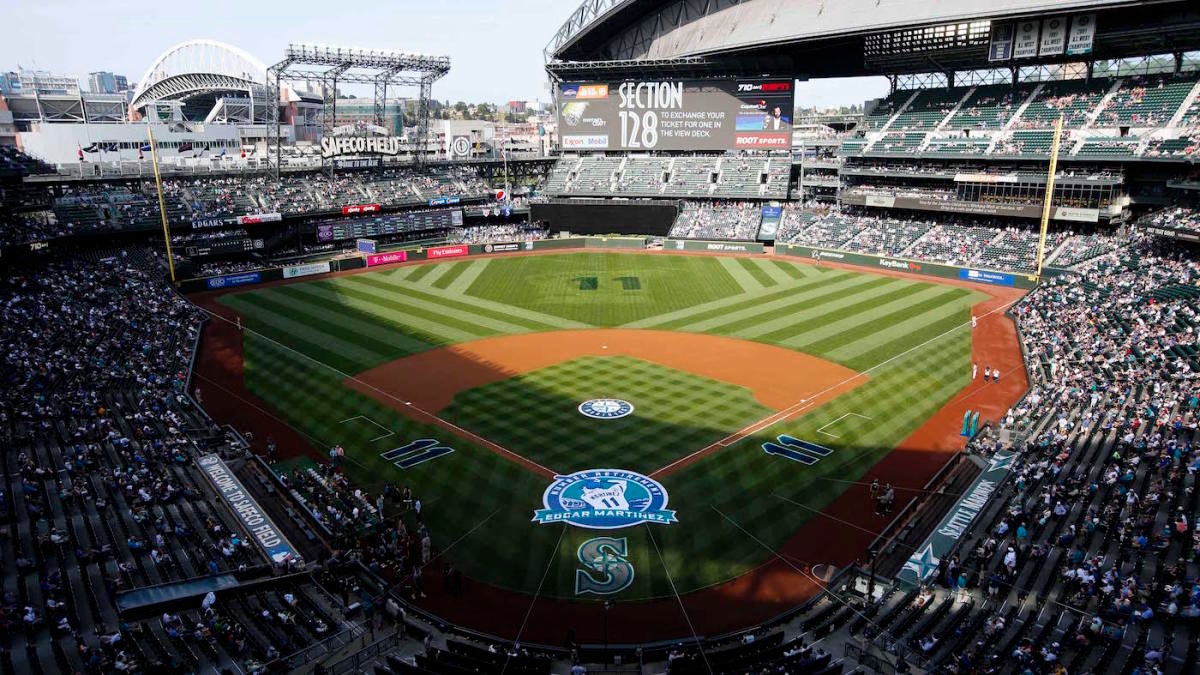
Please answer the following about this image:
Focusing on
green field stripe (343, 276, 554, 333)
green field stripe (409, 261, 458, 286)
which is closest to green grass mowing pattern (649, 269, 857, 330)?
green field stripe (343, 276, 554, 333)

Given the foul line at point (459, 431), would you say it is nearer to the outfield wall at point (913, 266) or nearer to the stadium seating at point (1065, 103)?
the outfield wall at point (913, 266)

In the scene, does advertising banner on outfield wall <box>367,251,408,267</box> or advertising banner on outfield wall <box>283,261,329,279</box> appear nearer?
advertising banner on outfield wall <box>283,261,329,279</box>

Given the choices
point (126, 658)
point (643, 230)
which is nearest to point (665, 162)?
point (643, 230)

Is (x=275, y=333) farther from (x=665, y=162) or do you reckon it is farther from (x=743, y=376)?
(x=665, y=162)

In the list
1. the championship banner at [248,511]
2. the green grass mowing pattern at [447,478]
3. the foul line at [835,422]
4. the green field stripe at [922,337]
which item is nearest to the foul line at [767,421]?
the green field stripe at [922,337]

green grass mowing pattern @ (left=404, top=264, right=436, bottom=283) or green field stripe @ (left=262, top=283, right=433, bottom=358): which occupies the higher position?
green grass mowing pattern @ (left=404, top=264, right=436, bottom=283)

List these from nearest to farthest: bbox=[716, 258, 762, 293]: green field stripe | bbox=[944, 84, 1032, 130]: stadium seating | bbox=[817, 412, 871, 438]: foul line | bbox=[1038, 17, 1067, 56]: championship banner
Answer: bbox=[817, 412, 871, 438]: foul line < bbox=[1038, 17, 1067, 56]: championship banner < bbox=[716, 258, 762, 293]: green field stripe < bbox=[944, 84, 1032, 130]: stadium seating

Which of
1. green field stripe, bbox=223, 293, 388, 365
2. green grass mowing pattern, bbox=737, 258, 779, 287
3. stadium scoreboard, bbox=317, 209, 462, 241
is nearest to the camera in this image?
green field stripe, bbox=223, 293, 388, 365

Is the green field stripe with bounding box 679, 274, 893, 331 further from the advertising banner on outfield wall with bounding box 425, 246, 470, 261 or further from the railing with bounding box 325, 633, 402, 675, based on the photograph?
the advertising banner on outfield wall with bounding box 425, 246, 470, 261
